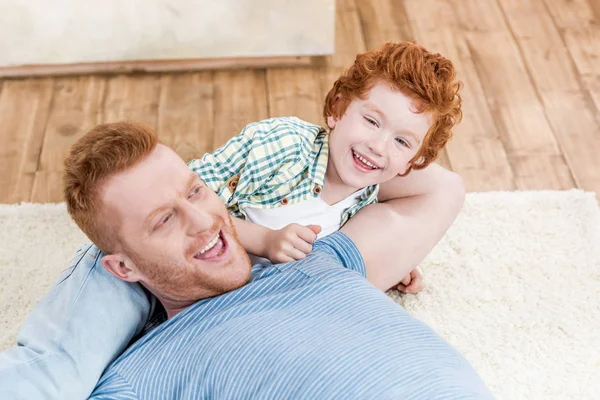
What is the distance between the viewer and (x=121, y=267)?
1365 mm

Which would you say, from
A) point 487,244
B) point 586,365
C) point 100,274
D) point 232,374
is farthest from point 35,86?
point 586,365

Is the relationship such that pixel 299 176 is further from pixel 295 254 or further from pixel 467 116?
pixel 467 116

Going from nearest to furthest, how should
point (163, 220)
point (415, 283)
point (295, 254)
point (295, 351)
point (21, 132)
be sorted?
point (295, 351), point (163, 220), point (295, 254), point (415, 283), point (21, 132)

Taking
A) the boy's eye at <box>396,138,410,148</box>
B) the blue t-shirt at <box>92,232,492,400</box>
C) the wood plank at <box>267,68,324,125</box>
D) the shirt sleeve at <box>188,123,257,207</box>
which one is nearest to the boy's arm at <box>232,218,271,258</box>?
the shirt sleeve at <box>188,123,257,207</box>

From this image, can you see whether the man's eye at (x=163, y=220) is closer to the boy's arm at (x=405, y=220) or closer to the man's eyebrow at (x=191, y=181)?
the man's eyebrow at (x=191, y=181)

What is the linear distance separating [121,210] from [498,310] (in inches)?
39.1

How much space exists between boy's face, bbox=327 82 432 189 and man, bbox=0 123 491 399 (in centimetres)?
22

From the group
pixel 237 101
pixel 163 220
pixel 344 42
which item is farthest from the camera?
pixel 344 42

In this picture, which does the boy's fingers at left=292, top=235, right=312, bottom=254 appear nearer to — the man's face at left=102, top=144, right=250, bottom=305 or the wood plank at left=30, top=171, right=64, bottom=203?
the man's face at left=102, top=144, right=250, bottom=305

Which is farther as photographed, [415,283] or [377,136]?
[415,283]

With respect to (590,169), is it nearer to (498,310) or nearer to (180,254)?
(498,310)

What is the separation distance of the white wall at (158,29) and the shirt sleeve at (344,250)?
1.17 metres

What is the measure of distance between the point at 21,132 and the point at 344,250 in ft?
4.37

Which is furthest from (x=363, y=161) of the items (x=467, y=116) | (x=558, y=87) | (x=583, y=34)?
(x=583, y=34)
